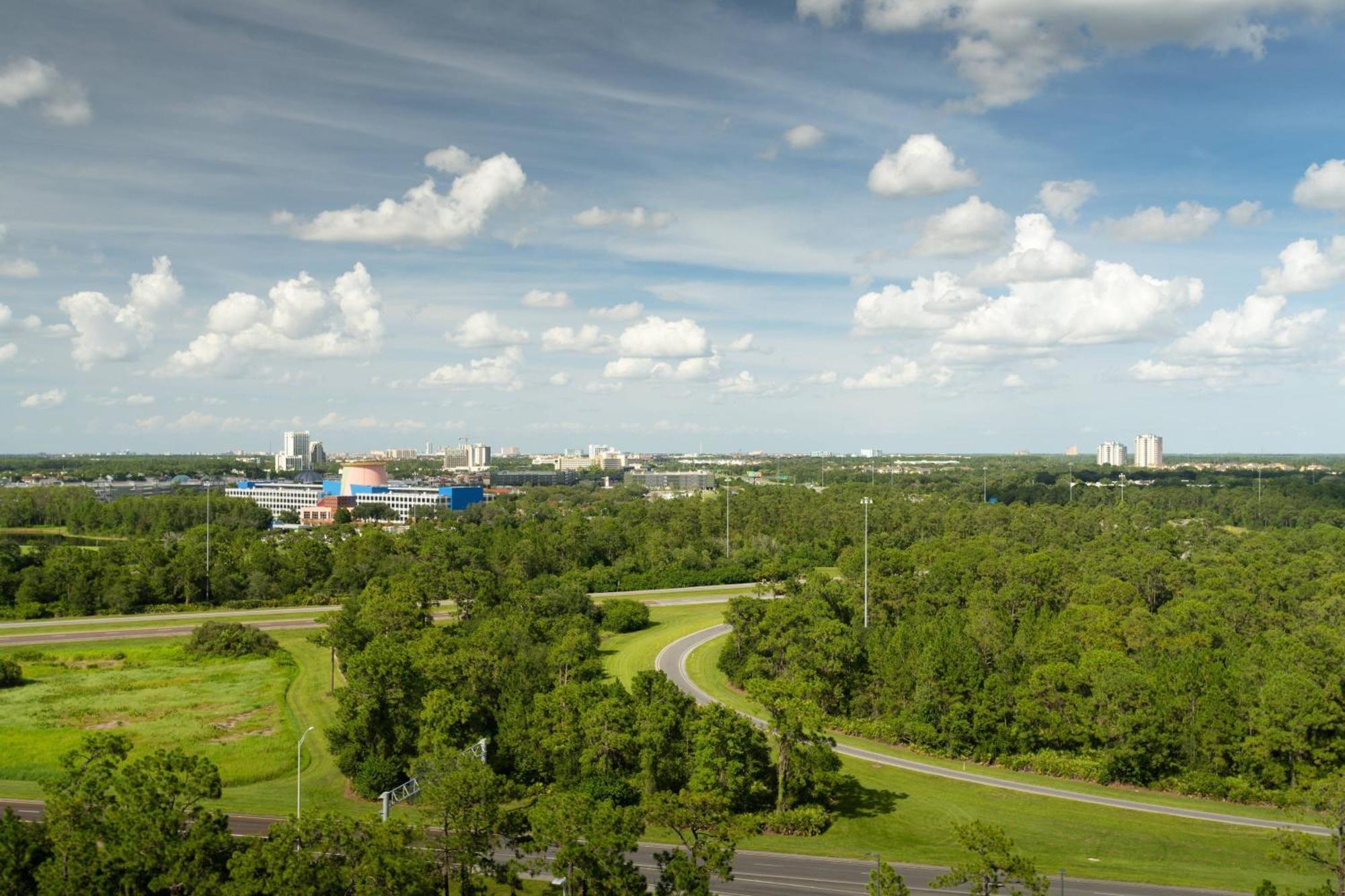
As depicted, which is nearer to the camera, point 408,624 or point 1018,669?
point 1018,669

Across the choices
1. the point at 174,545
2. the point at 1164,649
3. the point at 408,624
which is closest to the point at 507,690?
the point at 408,624

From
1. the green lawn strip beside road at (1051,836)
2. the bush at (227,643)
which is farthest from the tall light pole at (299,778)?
the bush at (227,643)

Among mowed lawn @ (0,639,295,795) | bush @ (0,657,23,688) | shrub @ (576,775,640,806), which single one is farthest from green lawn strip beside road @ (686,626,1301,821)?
bush @ (0,657,23,688)

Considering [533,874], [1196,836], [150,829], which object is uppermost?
[150,829]

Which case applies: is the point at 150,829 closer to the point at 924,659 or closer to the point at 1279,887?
the point at 1279,887

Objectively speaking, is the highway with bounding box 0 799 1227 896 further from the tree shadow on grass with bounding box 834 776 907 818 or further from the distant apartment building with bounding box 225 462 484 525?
the distant apartment building with bounding box 225 462 484 525

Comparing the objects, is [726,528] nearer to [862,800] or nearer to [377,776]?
[862,800]
